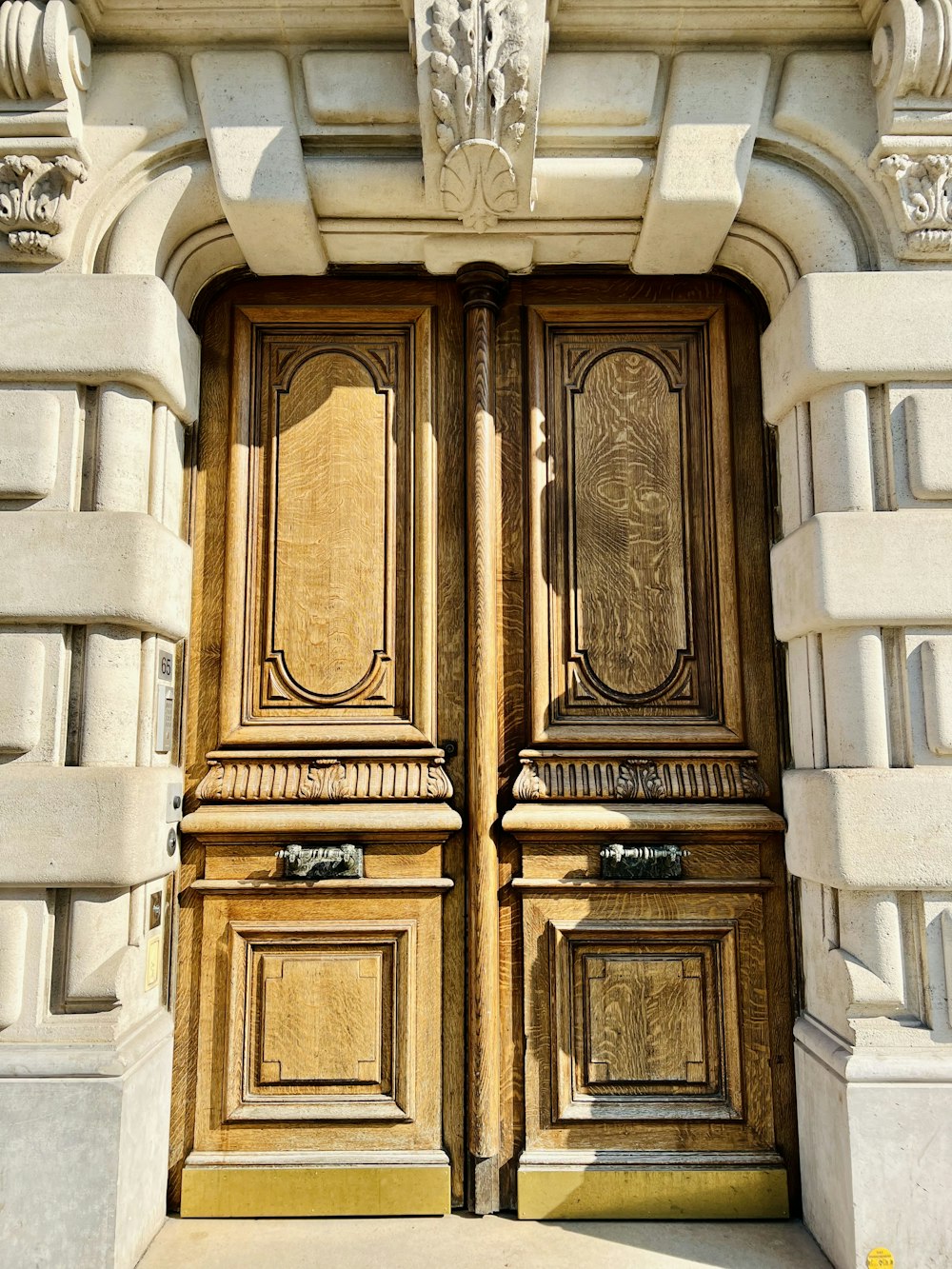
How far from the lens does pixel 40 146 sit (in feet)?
9.46

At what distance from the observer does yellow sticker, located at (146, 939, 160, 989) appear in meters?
2.86

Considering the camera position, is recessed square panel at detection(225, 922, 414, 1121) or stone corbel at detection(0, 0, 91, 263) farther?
recessed square panel at detection(225, 922, 414, 1121)

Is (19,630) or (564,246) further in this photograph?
(564,246)

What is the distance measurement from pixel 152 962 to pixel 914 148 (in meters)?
3.52

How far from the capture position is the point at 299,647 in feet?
10.4

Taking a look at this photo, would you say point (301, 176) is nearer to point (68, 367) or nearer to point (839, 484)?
point (68, 367)

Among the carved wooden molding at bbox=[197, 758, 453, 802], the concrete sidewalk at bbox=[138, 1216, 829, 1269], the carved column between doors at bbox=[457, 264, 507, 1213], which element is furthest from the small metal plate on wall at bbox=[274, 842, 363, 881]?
the concrete sidewalk at bbox=[138, 1216, 829, 1269]

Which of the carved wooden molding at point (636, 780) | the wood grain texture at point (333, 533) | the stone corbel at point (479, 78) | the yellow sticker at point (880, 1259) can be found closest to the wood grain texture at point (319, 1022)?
the carved wooden molding at point (636, 780)

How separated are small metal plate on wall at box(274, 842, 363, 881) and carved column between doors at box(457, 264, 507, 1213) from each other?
1.27 ft

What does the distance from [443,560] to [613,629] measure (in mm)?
638

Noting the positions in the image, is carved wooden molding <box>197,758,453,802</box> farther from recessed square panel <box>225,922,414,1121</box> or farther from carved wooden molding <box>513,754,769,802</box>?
recessed square panel <box>225,922,414,1121</box>

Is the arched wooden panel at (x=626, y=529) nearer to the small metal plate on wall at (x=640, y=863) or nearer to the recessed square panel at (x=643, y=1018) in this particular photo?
the small metal plate on wall at (x=640, y=863)

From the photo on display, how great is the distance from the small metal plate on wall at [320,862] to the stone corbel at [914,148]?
8.63 feet

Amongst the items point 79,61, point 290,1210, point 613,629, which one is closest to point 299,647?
point 613,629
